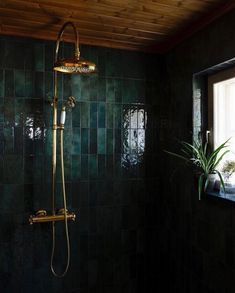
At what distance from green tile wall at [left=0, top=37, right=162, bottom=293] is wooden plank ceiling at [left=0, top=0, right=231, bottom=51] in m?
0.13

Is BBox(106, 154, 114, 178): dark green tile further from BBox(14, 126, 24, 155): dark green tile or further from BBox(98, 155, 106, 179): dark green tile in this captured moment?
BBox(14, 126, 24, 155): dark green tile

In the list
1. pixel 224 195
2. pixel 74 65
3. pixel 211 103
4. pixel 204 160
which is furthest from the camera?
pixel 211 103

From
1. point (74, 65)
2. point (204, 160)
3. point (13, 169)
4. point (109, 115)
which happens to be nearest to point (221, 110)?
point (204, 160)

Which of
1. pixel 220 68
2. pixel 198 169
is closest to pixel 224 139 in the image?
pixel 198 169

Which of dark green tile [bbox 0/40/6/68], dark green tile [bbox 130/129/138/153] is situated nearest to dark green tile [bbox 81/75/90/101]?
dark green tile [bbox 130/129/138/153]

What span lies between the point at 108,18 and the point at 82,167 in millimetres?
1055

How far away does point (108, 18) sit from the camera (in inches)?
70.9

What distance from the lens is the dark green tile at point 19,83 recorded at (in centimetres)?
202

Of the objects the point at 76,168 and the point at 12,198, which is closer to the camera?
the point at 12,198

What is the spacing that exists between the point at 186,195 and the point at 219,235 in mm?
404

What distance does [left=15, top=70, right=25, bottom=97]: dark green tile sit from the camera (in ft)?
6.63

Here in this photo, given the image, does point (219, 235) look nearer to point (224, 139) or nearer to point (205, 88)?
point (224, 139)

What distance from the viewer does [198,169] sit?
191 centimetres

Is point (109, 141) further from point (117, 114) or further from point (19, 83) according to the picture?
point (19, 83)
